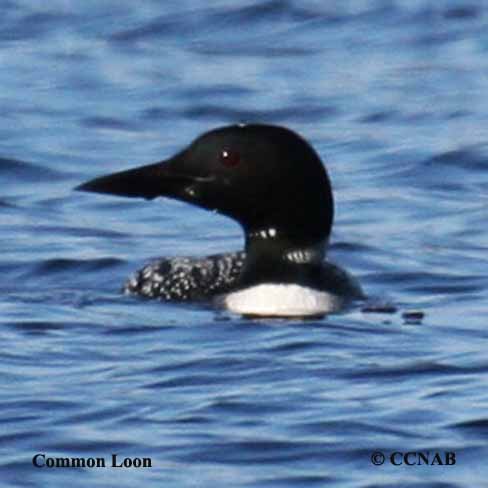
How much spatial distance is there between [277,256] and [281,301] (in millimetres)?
336

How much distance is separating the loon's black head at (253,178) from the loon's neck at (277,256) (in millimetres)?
25

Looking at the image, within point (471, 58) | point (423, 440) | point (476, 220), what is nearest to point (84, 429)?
point (423, 440)

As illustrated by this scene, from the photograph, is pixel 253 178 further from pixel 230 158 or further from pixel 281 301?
pixel 281 301

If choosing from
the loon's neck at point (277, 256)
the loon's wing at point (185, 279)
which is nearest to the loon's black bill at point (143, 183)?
the loon's wing at point (185, 279)

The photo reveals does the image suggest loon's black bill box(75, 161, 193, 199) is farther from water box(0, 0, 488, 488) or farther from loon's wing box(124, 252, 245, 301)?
water box(0, 0, 488, 488)

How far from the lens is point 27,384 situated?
1052cm

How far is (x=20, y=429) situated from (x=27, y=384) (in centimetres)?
65

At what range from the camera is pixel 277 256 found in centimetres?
1245

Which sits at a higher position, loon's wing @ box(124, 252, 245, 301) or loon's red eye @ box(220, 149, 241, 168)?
loon's red eye @ box(220, 149, 241, 168)

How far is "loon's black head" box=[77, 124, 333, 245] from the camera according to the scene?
12227 mm

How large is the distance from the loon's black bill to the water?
47cm

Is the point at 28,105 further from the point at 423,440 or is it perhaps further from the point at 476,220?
the point at 423,440

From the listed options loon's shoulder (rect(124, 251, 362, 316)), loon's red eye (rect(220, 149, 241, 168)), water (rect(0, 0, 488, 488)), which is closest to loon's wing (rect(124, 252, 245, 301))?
loon's shoulder (rect(124, 251, 362, 316))

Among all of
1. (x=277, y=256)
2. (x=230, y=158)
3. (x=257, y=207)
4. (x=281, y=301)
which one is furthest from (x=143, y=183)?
(x=281, y=301)
